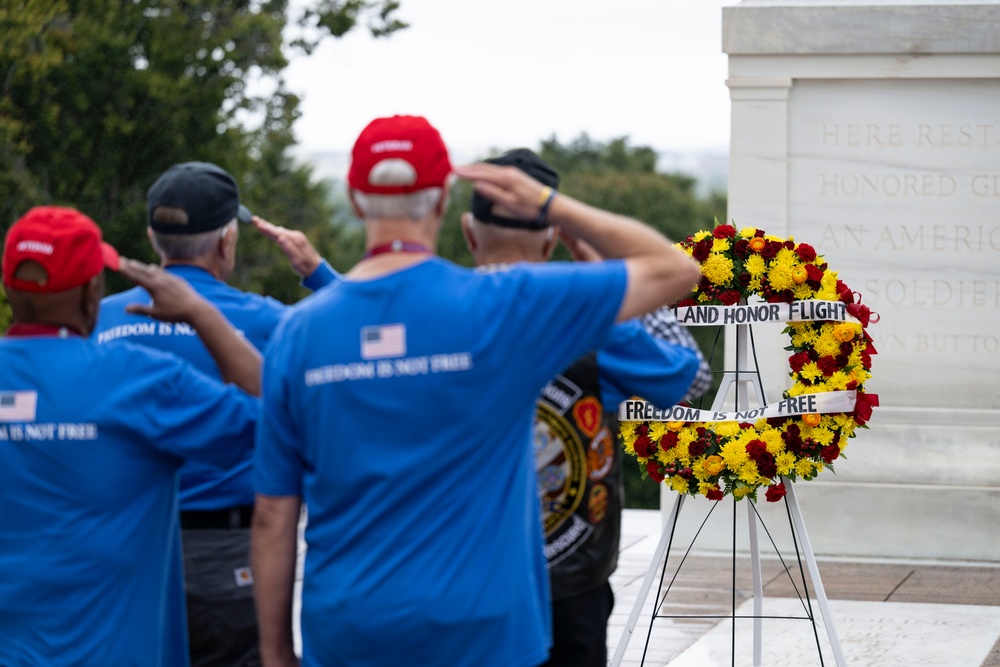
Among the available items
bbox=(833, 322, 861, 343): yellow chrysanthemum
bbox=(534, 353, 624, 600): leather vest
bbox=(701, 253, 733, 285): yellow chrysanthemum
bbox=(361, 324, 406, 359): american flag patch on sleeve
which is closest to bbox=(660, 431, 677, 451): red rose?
bbox=(701, 253, 733, 285): yellow chrysanthemum

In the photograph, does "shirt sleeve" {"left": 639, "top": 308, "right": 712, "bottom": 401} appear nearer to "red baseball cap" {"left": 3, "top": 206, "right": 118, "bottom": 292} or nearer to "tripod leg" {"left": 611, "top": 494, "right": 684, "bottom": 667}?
"red baseball cap" {"left": 3, "top": 206, "right": 118, "bottom": 292}

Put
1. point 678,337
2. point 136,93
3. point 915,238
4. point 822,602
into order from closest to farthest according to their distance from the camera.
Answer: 1. point 678,337
2. point 822,602
3. point 915,238
4. point 136,93

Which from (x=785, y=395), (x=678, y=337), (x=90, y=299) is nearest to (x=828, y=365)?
(x=785, y=395)

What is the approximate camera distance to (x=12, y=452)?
125 inches

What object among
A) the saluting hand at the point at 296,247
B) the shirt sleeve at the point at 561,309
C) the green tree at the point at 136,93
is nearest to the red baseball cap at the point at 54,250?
the saluting hand at the point at 296,247

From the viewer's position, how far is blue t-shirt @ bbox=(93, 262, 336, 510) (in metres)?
3.87

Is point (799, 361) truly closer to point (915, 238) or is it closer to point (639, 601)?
point (639, 601)

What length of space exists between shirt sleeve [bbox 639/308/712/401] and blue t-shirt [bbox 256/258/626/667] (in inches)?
36.0

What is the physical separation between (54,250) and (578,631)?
1.65 meters

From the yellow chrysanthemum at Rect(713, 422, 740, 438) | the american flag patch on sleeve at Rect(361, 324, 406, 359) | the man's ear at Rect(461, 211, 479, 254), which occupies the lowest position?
the yellow chrysanthemum at Rect(713, 422, 740, 438)

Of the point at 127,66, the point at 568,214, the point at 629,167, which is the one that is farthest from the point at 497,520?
the point at 629,167

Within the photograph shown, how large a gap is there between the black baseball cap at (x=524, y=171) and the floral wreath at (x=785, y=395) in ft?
8.39

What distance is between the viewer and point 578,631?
382 centimetres

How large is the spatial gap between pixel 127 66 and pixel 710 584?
17.2 meters
